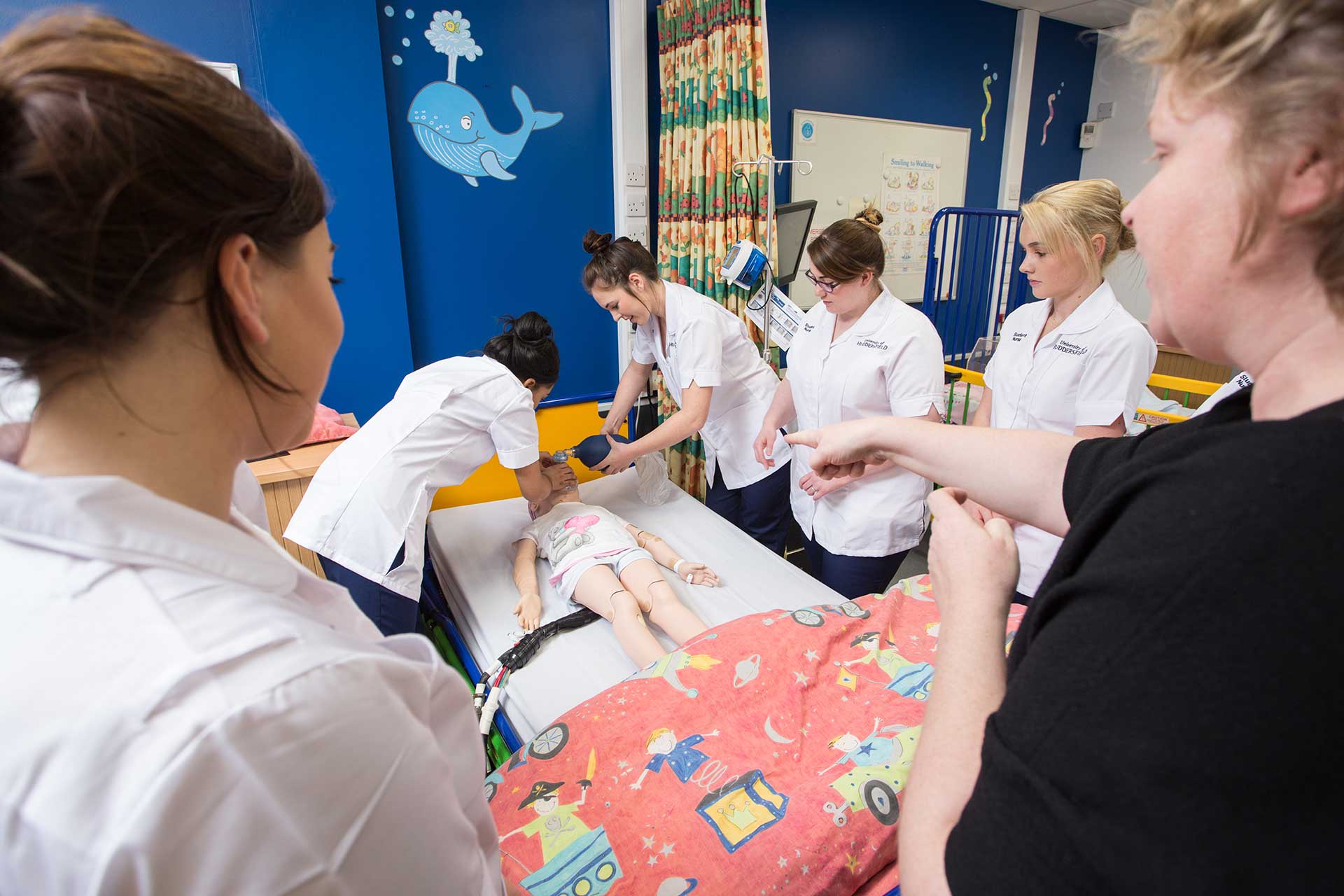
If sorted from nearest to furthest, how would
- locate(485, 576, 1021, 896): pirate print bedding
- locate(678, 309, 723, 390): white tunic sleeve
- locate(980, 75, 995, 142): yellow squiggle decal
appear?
locate(485, 576, 1021, 896): pirate print bedding, locate(678, 309, 723, 390): white tunic sleeve, locate(980, 75, 995, 142): yellow squiggle decal

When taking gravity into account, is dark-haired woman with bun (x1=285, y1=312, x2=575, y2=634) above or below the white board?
below

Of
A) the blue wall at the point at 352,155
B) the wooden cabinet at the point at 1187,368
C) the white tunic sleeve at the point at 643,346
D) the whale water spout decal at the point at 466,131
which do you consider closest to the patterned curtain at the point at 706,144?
the white tunic sleeve at the point at 643,346

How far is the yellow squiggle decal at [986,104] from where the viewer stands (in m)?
4.69

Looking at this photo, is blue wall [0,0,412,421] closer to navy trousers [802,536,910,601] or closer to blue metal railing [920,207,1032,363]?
navy trousers [802,536,910,601]

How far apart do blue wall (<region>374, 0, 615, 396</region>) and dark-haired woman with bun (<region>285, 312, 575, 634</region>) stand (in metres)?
1.15

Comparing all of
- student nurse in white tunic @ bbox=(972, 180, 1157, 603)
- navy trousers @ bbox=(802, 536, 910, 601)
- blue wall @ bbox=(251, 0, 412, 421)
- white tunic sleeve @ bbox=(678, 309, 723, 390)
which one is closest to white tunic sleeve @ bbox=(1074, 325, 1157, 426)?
student nurse in white tunic @ bbox=(972, 180, 1157, 603)

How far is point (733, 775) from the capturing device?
1.28m

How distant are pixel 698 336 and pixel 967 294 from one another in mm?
2734

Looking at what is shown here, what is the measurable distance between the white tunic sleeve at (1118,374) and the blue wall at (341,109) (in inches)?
106

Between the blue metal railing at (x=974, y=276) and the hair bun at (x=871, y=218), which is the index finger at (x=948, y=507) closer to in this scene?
the hair bun at (x=871, y=218)

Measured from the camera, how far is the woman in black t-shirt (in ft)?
1.42

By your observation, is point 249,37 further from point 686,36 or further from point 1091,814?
point 1091,814

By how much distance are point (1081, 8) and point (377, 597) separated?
5.70m

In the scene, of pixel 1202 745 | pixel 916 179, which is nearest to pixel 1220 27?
pixel 1202 745
